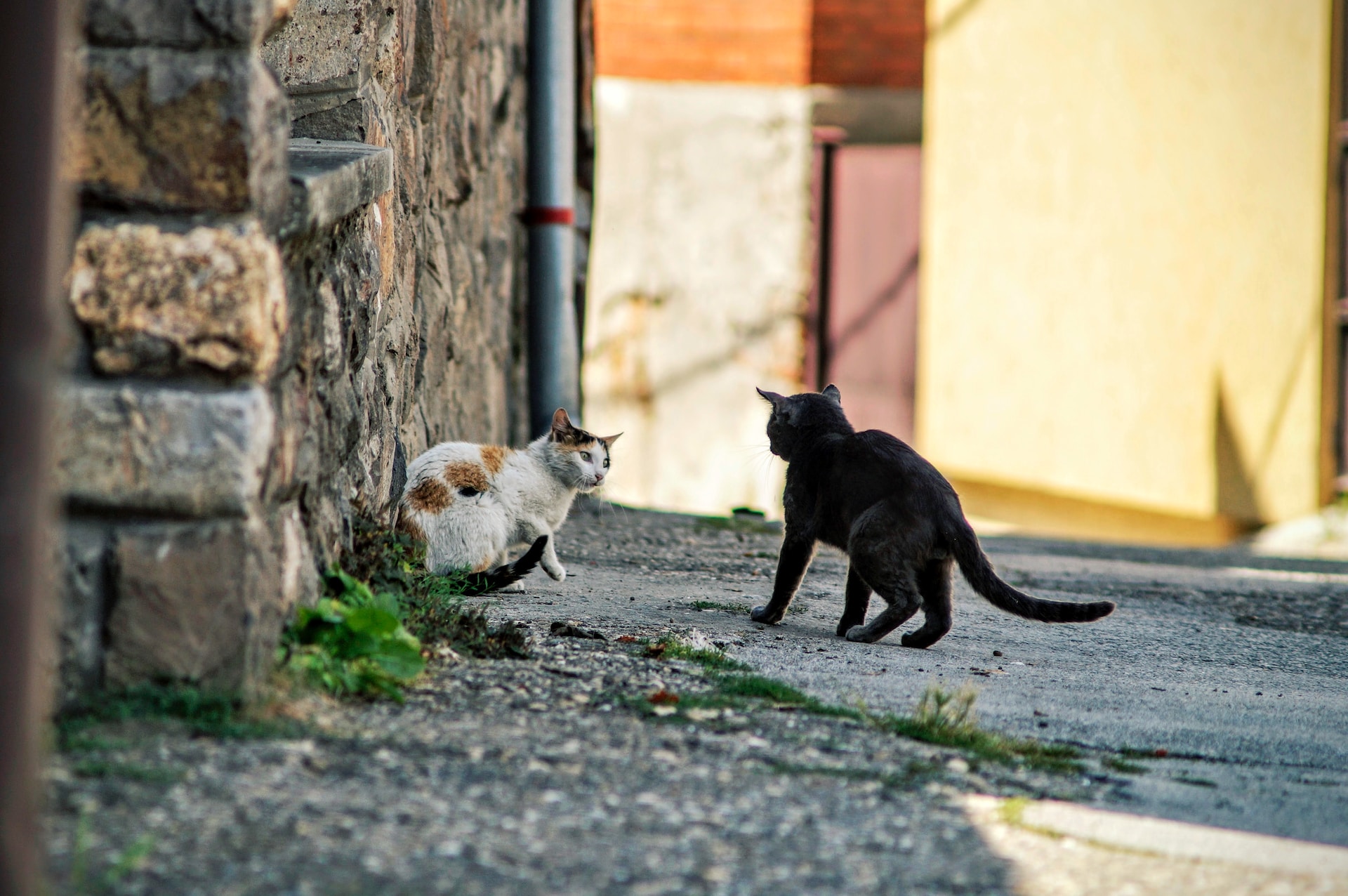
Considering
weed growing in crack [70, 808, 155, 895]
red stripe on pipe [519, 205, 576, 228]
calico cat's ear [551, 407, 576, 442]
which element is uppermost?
red stripe on pipe [519, 205, 576, 228]

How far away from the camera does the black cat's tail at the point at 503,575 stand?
13.4ft

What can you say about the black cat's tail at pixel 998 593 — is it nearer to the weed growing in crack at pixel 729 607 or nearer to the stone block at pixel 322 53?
the weed growing in crack at pixel 729 607

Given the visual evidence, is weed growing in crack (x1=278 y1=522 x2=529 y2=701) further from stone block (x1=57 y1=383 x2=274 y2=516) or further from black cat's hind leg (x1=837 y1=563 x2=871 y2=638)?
black cat's hind leg (x1=837 y1=563 x2=871 y2=638)

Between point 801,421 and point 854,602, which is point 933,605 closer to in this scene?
point 854,602

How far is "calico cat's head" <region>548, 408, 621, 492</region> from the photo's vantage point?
4.81m

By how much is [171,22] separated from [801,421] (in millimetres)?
2560

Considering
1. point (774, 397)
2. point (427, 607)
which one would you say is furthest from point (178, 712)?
point (774, 397)

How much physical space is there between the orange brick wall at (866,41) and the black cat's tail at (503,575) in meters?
7.35

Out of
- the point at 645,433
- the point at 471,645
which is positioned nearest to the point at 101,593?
the point at 471,645

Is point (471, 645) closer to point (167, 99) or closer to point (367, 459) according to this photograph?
point (367, 459)

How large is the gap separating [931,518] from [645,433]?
23.2 feet

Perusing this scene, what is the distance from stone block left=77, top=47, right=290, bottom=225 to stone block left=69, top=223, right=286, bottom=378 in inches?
2.9

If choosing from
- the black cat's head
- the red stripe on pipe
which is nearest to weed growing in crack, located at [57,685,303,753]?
the black cat's head

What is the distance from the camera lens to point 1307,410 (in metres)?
9.16
